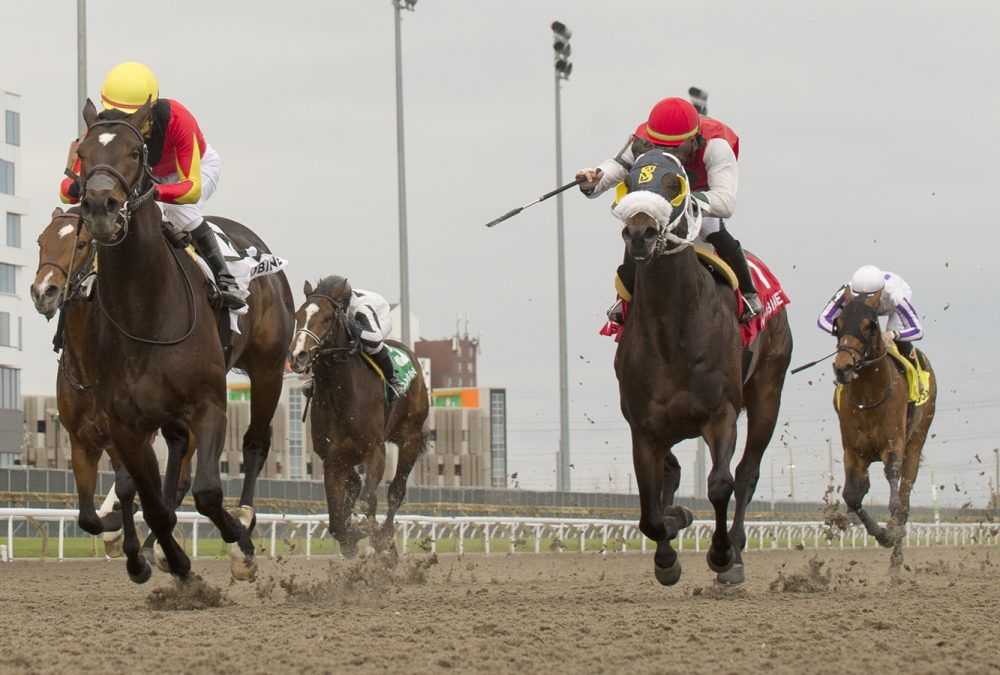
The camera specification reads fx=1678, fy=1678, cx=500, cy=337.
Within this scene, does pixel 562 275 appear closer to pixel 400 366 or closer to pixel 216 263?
pixel 400 366

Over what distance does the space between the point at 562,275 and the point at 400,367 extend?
18725mm

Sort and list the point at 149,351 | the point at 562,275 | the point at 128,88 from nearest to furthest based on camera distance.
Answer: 1. the point at 149,351
2. the point at 128,88
3. the point at 562,275

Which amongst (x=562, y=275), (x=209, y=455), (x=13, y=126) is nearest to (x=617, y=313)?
(x=209, y=455)

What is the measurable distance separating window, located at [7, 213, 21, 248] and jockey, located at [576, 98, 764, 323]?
62.4 meters

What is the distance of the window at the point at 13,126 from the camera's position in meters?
68.1

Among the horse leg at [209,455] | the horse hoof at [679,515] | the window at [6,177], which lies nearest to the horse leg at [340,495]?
the horse hoof at [679,515]

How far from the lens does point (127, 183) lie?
790 centimetres

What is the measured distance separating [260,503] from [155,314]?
1685cm

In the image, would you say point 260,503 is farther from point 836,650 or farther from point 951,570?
point 836,650

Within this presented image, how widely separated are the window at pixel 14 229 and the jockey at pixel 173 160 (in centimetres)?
6219

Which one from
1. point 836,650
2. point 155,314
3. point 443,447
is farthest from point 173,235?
point 443,447

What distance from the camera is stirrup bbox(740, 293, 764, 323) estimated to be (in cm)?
977

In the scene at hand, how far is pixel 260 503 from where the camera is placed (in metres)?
25.1

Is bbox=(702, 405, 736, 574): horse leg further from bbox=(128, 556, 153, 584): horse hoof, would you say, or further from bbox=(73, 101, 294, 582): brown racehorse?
bbox=(128, 556, 153, 584): horse hoof
